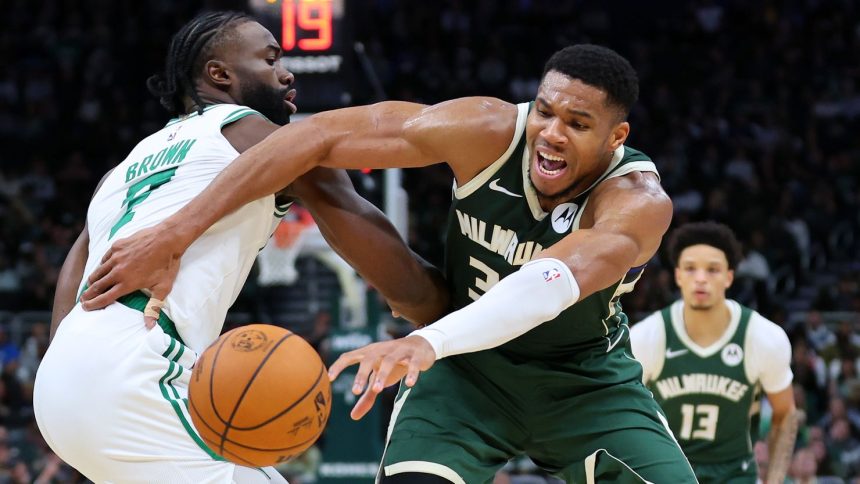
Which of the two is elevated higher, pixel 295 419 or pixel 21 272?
pixel 295 419

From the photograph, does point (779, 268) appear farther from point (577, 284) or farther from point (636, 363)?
point (577, 284)

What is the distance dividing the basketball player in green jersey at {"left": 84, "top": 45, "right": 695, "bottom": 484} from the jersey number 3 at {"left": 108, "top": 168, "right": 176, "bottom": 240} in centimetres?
16

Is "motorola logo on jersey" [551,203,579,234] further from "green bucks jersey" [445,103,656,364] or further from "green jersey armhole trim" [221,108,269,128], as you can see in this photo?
"green jersey armhole trim" [221,108,269,128]

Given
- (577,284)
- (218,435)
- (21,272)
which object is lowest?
(21,272)

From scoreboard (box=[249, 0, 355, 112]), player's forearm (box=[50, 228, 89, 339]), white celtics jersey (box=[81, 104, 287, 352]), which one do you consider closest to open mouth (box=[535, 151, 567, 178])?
white celtics jersey (box=[81, 104, 287, 352])

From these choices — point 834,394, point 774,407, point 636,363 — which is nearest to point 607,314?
point 636,363

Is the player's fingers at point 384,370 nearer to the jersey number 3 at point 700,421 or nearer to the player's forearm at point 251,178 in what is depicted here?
the player's forearm at point 251,178

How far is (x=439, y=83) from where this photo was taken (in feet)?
53.7

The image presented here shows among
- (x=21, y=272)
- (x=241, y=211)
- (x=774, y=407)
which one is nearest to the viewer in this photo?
(x=241, y=211)

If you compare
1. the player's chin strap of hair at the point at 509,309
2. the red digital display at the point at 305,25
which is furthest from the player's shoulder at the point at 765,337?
the red digital display at the point at 305,25

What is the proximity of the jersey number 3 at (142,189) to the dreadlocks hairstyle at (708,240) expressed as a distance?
332 cm

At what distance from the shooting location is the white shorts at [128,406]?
3.27 m

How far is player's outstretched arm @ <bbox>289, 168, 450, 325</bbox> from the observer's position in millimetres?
4004

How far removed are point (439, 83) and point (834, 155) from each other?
5.38 meters
